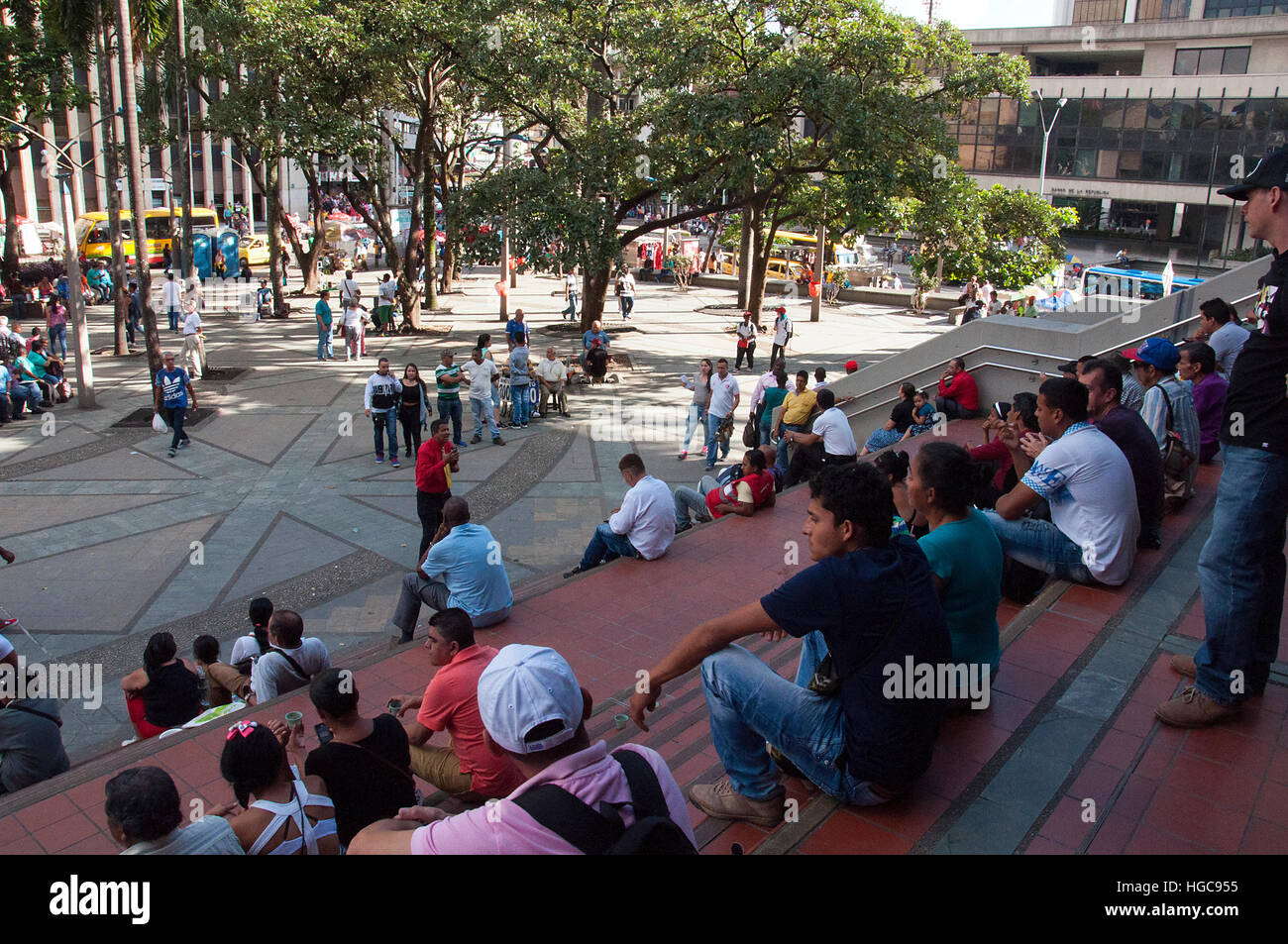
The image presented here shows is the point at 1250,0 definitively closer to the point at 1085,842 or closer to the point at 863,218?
the point at 863,218

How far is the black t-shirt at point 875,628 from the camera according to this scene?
128 inches

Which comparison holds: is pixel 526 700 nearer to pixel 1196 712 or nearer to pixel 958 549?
pixel 958 549

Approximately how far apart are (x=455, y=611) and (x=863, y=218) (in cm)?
1732

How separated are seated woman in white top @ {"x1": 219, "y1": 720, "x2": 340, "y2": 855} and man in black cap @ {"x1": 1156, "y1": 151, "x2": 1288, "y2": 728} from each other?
367 centimetres

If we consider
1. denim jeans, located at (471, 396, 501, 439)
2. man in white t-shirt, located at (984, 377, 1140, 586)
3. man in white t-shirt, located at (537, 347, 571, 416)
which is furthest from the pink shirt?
man in white t-shirt, located at (537, 347, 571, 416)

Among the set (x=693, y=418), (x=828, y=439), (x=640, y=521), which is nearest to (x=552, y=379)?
(x=693, y=418)

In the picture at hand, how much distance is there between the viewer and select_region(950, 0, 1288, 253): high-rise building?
44531 millimetres

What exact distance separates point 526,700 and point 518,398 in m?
14.4

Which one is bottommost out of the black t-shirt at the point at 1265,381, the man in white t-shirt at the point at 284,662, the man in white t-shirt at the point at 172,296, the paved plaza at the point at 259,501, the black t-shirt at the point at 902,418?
the paved plaza at the point at 259,501

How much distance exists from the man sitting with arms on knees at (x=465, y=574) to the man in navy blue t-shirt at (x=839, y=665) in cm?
393

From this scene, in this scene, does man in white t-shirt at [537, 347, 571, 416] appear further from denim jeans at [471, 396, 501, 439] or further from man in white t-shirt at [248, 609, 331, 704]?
man in white t-shirt at [248, 609, 331, 704]

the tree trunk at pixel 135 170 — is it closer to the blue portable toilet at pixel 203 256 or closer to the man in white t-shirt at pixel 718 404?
the man in white t-shirt at pixel 718 404

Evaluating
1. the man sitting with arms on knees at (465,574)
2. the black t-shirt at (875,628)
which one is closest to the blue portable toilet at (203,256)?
the man sitting with arms on knees at (465,574)
